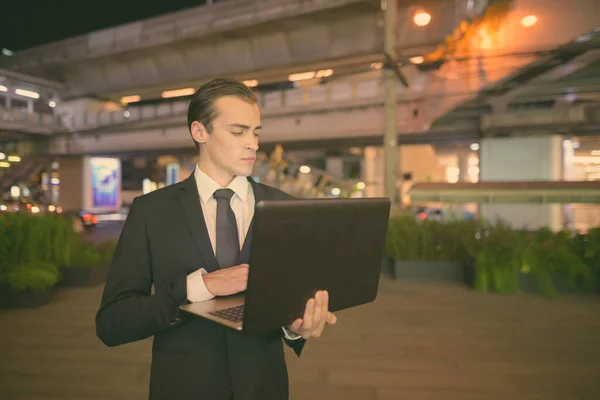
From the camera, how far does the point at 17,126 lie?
71.1 ft

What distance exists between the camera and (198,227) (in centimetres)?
139

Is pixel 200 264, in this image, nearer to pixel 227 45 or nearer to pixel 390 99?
pixel 390 99

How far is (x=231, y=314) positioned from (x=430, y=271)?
7081mm

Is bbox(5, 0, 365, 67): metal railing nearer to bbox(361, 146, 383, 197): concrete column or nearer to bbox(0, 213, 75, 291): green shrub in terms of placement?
bbox(0, 213, 75, 291): green shrub

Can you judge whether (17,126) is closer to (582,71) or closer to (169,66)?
(169,66)

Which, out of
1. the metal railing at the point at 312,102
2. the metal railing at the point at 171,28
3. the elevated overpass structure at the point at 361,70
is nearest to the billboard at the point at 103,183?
the elevated overpass structure at the point at 361,70

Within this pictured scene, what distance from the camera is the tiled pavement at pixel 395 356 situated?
3.45 meters

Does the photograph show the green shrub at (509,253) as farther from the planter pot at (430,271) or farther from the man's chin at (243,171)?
the man's chin at (243,171)

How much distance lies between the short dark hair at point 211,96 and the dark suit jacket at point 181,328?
278mm

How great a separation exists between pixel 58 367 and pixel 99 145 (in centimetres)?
2336

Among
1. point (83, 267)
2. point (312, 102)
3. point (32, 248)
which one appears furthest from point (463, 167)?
point (32, 248)

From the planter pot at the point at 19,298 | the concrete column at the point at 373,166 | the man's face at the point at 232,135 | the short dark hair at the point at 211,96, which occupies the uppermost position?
the concrete column at the point at 373,166

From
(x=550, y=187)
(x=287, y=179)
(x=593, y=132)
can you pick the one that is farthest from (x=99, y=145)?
(x=593, y=132)

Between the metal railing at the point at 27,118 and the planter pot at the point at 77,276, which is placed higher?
the metal railing at the point at 27,118
